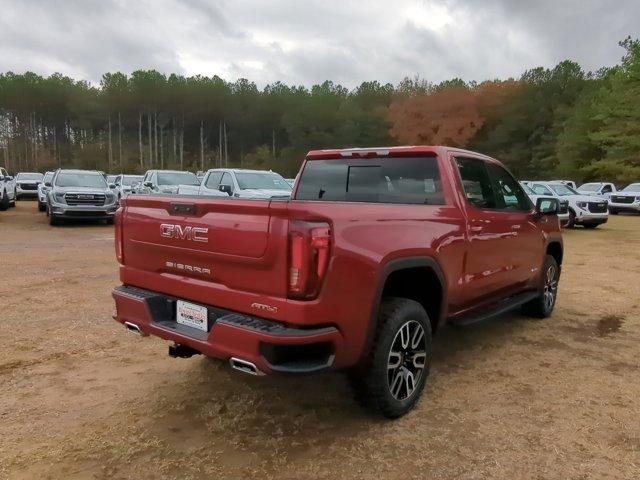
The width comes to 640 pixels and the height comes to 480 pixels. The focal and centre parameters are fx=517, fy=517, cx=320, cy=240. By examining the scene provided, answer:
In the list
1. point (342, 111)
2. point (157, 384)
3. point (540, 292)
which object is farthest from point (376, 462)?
point (342, 111)

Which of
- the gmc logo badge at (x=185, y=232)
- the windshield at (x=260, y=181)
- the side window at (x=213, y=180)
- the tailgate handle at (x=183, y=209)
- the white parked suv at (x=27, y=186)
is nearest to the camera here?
the gmc logo badge at (x=185, y=232)

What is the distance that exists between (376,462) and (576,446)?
4.03 ft

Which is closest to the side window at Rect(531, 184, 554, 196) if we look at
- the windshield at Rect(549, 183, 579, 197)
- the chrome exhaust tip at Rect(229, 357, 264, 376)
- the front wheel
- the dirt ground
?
the windshield at Rect(549, 183, 579, 197)

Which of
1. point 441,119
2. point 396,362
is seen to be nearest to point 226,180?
point 396,362

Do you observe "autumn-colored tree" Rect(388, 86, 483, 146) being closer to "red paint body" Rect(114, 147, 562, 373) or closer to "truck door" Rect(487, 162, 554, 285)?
"truck door" Rect(487, 162, 554, 285)

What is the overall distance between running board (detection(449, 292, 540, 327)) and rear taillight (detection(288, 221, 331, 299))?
1711 mm

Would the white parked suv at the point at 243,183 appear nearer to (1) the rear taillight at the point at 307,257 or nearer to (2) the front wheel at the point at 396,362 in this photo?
(2) the front wheel at the point at 396,362

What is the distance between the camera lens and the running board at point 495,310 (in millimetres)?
4125

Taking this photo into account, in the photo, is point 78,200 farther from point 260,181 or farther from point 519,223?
point 519,223

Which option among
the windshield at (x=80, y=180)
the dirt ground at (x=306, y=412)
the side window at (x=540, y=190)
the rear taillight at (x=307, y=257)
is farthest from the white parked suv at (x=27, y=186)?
the rear taillight at (x=307, y=257)

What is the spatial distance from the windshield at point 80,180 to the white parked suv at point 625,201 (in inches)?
934

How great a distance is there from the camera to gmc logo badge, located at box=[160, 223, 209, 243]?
3.06m

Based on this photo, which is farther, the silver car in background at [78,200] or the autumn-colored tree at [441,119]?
the autumn-colored tree at [441,119]

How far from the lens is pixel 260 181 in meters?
13.6
